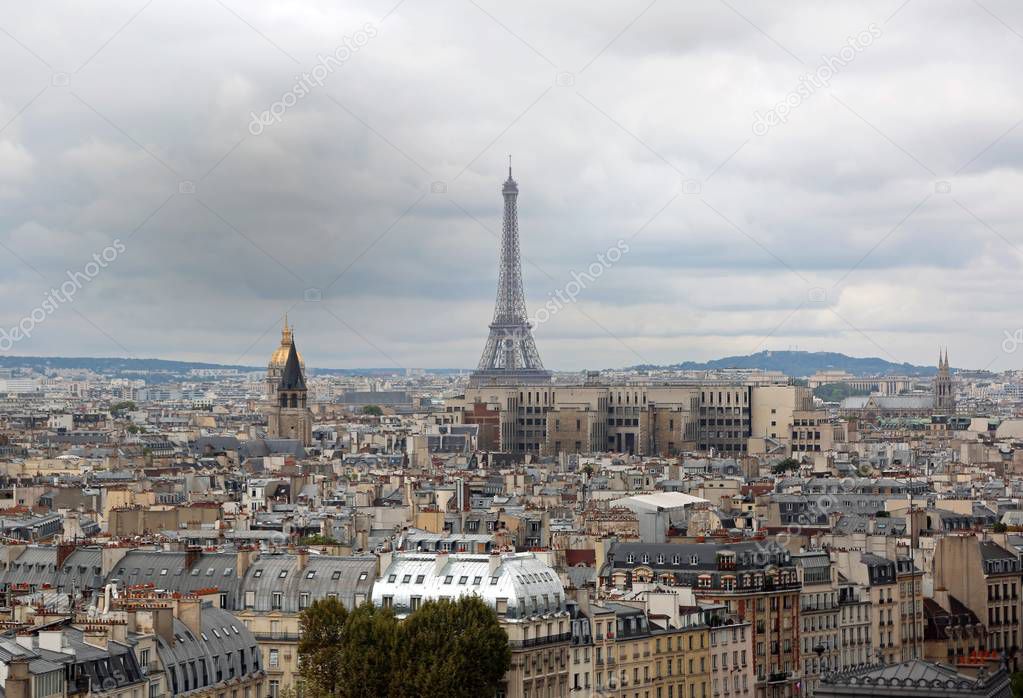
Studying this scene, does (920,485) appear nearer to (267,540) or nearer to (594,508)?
(594,508)

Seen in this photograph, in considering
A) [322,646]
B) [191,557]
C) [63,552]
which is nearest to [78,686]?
[322,646]

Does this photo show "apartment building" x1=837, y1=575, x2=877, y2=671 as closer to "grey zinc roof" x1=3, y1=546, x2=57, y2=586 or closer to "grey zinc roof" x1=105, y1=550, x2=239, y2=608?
"grey zinc roof" x1=105, y1=550, x2=239, y2=608

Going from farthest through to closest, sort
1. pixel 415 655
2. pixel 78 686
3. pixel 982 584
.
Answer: pixel 982 584
pixel 415 655
pixel 78 686

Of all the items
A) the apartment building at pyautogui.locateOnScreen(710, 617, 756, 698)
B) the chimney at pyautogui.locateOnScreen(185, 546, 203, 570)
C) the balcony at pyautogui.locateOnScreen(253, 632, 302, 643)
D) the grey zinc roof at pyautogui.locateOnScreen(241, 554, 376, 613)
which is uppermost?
the chimney at pyautogui.locateOnScreen(185, 546, 203, 570)

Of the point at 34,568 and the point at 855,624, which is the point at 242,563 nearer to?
the point at 34,568

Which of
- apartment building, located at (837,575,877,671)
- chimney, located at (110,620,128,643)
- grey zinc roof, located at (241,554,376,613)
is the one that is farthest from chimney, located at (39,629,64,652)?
apartment building, located at (837,575,877,671)

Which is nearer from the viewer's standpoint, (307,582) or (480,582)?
(480,582)

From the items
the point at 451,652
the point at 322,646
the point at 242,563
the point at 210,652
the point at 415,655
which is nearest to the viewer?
the point at 210,652
